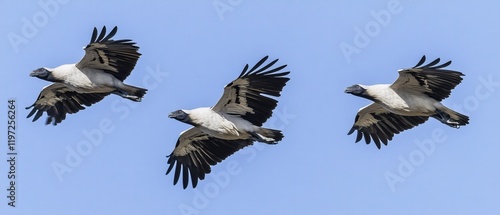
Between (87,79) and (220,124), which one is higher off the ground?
(87,79)

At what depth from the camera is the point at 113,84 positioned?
32.8 meters

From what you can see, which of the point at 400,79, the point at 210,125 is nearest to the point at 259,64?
the point at 210,125

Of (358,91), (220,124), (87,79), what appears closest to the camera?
(220,124)

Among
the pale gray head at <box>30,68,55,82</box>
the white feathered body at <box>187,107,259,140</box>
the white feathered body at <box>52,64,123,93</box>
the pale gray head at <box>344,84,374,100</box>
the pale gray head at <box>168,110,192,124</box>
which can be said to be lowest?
the white feathered body at <box>187,107,259,140</box>

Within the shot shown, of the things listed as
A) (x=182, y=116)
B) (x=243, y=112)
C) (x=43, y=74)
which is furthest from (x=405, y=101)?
(x=43, y=74)

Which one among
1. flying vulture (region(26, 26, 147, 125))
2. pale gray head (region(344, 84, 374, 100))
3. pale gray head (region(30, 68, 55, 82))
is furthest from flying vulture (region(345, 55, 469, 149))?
pale gray head (region(30, 68, 55, 82))

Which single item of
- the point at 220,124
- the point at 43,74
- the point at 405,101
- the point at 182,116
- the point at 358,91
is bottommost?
the point at 220,124

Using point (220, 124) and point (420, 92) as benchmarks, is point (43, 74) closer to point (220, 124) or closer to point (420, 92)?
point (220, 124)

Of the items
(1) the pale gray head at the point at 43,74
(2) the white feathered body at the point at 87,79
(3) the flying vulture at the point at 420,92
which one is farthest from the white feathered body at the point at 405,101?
(1) the pale gray head at the point at 43,74

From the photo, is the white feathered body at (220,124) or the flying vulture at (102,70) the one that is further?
the flying vulture at (102,70)

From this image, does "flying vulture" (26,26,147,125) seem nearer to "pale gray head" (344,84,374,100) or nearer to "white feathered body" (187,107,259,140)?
"white feathered body" (187,107,259,140)

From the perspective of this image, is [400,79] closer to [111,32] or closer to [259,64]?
[259,64]

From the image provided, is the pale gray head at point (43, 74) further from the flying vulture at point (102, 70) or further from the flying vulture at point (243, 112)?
the flying vulture at point (243, 112)

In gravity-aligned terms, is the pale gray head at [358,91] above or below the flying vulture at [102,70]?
below
